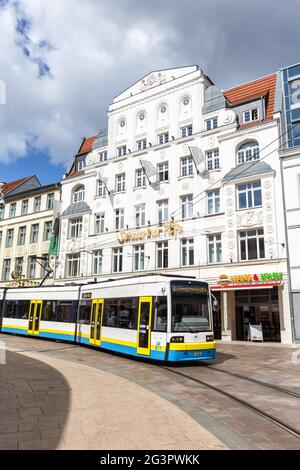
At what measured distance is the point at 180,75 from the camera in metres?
30.1

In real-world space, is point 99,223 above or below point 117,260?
above

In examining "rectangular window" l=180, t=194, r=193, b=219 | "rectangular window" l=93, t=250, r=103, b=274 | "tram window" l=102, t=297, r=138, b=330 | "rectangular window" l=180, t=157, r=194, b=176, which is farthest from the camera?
"rectangular window" l=93, t=250, r=103, b=274

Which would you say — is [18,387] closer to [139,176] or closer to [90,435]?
[90,435]

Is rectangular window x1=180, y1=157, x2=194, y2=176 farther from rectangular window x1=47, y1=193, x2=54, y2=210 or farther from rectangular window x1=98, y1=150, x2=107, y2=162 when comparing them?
rectangular window x1=47, y1=193, x2=54, y2=210

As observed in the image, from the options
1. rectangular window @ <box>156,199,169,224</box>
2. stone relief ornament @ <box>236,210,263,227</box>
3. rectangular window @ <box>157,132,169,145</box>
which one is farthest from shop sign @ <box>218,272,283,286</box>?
rectangular window @ <box>157,132,169,145</box>

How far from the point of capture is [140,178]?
→ 101 feet

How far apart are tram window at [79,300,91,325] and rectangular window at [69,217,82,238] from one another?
50.5ft

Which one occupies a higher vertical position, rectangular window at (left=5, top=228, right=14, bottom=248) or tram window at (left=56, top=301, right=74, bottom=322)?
rectangular window at (left=5, top=228, right=14, bottom=248)

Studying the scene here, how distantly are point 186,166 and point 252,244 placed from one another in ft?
26.6

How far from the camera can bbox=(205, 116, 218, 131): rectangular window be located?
27750mm

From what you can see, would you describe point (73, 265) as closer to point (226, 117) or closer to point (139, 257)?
point (139, 257)

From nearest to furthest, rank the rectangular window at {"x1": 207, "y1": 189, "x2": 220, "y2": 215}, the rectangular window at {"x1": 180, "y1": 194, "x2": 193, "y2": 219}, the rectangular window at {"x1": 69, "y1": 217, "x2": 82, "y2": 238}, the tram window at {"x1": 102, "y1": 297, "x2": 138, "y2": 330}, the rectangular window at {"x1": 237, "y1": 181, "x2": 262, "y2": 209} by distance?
the tram window at {"x1": 102, "y1": 297, "x2": 138, "y2": 330}
the rectangular window at {"x1": 237, "y1": 181, "x2": 262, "y2": 209}
the rectangular window at {"x1": 207, "y1": 189, "x2": 220, "y2": 215}
the rectangular window at {"x1": 180, "y1": 194, "x2": 193, "y2": 219}
the rectangular window at {"x1": 69, "y1": 217, "x2": 82, "y2": 238}

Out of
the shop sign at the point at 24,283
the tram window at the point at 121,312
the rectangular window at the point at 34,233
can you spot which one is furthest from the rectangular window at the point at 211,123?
the shop sign at the point at 24,283

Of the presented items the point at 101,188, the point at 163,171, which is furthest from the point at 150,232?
the point at 101,188
